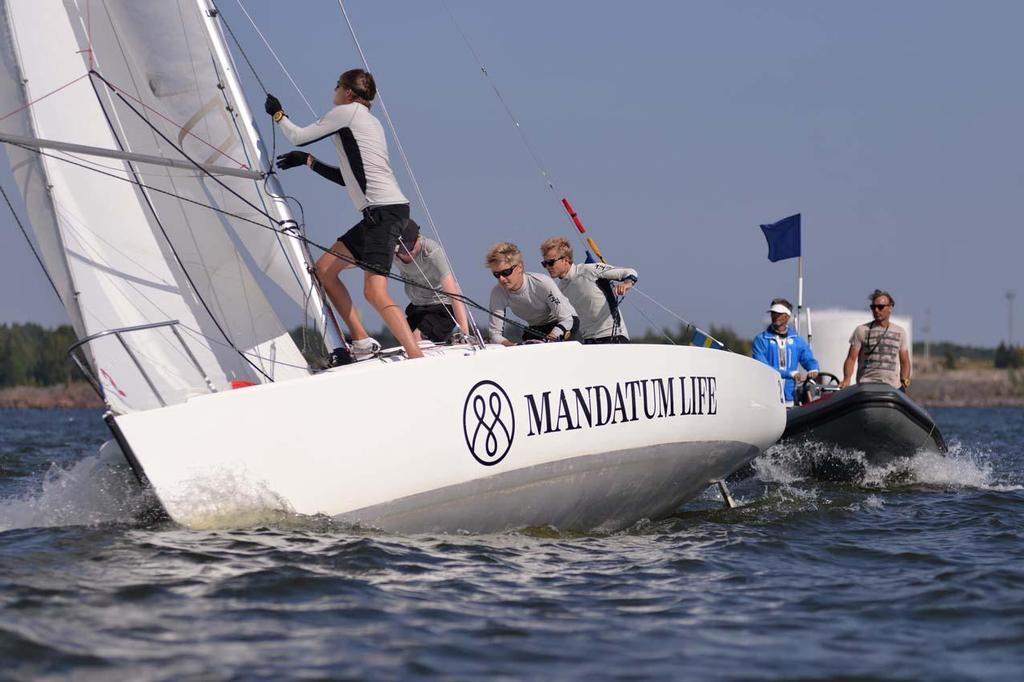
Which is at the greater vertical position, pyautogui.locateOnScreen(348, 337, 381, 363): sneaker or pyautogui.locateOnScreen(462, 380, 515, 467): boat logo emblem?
pyautogui.locateOnScreen(348, 337, 381, 363): sneaker

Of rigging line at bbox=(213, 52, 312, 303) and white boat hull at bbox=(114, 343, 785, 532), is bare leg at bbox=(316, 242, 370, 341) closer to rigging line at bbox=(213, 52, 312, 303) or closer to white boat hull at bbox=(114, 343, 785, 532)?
rigging line at bbox=(213, 52, 312, 303)

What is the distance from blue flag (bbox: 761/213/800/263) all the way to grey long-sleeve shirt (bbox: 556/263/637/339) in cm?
524

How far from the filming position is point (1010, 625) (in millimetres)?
4961

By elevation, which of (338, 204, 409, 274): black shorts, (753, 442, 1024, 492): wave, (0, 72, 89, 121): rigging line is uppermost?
(0, 72, 89, 121): rigging line

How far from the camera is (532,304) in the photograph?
7727 mm

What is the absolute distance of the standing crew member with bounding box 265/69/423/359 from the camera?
22.1 ft

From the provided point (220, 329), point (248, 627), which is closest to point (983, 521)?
point (220, 329)

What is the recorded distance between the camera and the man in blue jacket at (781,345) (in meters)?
11.7

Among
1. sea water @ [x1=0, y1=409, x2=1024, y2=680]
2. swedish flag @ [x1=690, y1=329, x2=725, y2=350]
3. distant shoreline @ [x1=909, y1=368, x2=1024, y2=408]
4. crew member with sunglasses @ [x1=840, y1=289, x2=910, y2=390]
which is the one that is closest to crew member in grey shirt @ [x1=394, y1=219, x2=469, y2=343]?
sea water @ [x1=0, y1=409, x2=1024, y2=680]

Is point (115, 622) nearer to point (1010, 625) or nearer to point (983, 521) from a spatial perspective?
point (1010, 625)

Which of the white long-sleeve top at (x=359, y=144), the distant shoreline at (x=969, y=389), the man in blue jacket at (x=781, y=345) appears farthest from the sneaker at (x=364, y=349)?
the distant shoreline at (x=969, y=389)

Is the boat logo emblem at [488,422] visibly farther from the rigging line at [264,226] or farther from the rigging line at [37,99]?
the rigging line at [37,99]

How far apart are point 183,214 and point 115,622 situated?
3.48 m

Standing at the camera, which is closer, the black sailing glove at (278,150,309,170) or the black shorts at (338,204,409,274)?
the black shorts at (338,204,409,274)
